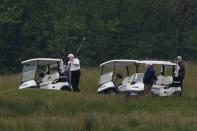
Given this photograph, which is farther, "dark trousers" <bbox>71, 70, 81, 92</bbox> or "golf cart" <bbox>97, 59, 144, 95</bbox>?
"dark trousers" <bbox>71, 70, 81, 92</bbox>

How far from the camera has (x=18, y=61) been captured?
202ft

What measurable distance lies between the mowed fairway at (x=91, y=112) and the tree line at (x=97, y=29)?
32138 mm

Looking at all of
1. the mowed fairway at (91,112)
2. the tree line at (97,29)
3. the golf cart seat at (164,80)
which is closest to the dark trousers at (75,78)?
the mowed fairway at (91,112)

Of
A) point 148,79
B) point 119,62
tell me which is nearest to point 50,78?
point 119,62

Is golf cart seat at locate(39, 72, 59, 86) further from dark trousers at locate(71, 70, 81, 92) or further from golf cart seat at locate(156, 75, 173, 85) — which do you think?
golf cart seat at locate(156, 75, 173, 85)

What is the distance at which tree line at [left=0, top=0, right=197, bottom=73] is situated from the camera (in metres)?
62.3

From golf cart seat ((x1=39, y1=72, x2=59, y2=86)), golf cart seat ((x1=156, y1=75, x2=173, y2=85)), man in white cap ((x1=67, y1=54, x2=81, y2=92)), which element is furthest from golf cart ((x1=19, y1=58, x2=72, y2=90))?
golf cart seat ((x1=156, y1=75, x2=173, y2=85))

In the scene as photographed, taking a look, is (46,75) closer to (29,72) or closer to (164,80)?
(29,72)

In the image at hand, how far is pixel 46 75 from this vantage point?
32.3 m

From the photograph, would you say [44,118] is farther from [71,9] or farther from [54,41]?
[71,9]

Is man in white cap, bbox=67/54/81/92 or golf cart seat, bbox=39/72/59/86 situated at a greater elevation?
man in white cap, bbox=67/54/81/92

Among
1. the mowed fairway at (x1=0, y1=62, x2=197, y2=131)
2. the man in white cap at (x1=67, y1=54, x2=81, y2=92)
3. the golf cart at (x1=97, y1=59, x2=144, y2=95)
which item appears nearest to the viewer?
the mowed fairway at (x1=0, y1=62, x2=197, y2=131)

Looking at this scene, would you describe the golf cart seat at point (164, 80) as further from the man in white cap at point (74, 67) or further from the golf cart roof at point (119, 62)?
the man in white cap at point (74, 67)

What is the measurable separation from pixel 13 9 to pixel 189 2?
18582 mm
